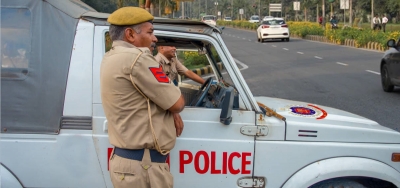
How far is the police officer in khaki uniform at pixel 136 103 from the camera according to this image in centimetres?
267

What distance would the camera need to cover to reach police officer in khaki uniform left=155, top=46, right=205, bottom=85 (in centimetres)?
447

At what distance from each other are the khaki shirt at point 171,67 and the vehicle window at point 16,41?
1.40 metres

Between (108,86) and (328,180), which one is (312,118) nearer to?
(328,180)

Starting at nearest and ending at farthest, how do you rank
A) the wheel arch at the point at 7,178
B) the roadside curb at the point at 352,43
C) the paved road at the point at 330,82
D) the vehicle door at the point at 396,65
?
the wheel arch at the point at 7,178 → the paved road at the point at 330,82 → the vehicle door at the point at 396,65 → the roadside curb at the point at 352,43

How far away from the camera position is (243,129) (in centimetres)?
336

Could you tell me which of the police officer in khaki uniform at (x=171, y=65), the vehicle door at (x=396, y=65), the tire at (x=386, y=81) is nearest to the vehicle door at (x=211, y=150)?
the police officer in khaki uniform at (x=171, y=65)

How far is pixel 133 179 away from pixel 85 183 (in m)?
0.74

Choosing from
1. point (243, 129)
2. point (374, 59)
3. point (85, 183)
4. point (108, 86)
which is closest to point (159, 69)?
point (108, 86)

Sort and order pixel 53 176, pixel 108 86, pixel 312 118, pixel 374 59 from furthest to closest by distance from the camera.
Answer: pixel 374 59
pixel 312 118
pixel 53 176
pixel 108 86

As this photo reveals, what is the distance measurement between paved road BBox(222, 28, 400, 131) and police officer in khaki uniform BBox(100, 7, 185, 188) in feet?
20.0

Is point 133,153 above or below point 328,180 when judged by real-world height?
above

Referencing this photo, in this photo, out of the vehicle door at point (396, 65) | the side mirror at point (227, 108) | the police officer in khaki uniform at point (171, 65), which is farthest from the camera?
the vehicle door at point (396, 65)

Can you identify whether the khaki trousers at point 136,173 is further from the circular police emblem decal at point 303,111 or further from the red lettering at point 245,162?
the circular police emblem decal at point 303,111

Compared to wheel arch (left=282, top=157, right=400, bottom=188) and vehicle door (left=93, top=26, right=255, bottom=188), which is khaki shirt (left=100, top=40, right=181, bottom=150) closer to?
vehicle door (left=93, top=26, right=255, bottom=188)
